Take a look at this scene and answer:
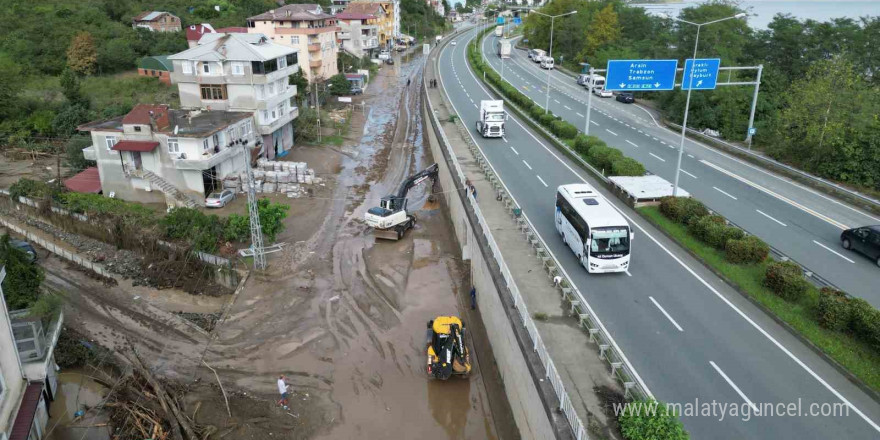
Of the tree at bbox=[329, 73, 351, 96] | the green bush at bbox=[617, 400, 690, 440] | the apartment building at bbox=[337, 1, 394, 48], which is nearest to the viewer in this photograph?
the green bush at bbox=[617, 400, 690, 440]

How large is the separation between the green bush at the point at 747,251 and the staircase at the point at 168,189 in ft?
101

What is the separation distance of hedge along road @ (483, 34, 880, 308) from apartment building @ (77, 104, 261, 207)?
91.1 ft

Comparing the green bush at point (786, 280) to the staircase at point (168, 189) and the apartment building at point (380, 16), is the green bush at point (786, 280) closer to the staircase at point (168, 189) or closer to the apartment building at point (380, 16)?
the staircase at point (168, 189)

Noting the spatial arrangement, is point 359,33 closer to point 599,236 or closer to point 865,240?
point 599,236

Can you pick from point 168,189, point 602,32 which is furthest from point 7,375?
point 602,32

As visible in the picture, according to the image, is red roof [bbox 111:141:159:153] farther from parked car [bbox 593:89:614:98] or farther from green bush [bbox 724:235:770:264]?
parked car [bbox 593:89:614:98]

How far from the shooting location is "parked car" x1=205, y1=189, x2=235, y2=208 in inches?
1407

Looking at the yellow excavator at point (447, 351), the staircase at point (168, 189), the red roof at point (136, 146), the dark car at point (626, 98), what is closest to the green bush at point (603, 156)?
the yellow excavator at point (447, 351)

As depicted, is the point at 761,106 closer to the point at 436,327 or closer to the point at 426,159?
the point at 426,159

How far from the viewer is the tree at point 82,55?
69.6m

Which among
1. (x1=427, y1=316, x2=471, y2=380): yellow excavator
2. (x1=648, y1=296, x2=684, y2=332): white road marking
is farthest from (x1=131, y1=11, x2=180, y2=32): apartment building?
(x1=648, y1=296, x2=684, y2=332): white road marking

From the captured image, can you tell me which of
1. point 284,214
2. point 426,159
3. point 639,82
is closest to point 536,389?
point 284,214

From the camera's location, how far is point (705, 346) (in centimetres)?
1738

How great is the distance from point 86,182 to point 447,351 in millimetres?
31664
